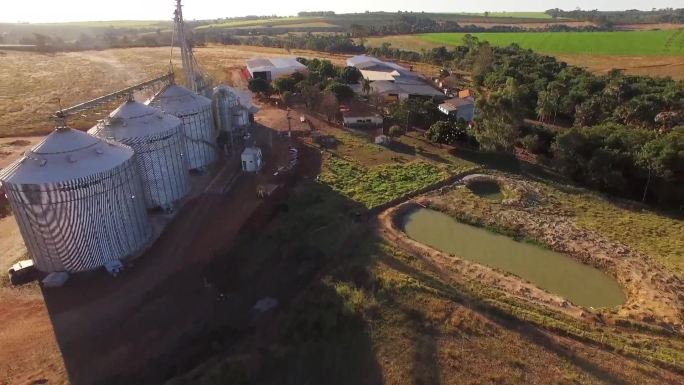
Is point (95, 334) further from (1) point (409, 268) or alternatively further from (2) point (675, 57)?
(2) point (675, 57)

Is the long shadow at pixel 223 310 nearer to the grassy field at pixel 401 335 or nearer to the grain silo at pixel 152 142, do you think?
the grassy field at pixel 401 335

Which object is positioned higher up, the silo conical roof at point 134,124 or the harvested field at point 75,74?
the silo conical roof at point 134,124

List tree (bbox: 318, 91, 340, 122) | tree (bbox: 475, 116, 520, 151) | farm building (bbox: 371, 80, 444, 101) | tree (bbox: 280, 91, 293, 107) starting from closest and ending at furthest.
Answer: tree (bbox: 475, 116, 520, 151), tree (bbox: 318, 91, 340, 122), tree (bbox: 280, 91, 293, 107), farm building (bbox: 371, 80, 444, 101)

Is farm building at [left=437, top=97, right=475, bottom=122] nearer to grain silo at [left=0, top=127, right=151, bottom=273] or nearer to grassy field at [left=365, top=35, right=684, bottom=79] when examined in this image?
grain silo at [left=0, top=127, right=151, bottom=273]

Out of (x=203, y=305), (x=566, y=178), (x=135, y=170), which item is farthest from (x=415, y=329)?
(x=566, y=178)

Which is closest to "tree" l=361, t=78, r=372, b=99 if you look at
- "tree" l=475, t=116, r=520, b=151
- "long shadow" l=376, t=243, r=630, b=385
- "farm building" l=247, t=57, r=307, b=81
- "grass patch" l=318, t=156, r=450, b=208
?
"farm building" l=247, t=57, r=307, b=81

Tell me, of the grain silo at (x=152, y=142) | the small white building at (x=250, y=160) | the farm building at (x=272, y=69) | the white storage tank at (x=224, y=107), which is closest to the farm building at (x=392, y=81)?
the farm building at (x=272, y=69)

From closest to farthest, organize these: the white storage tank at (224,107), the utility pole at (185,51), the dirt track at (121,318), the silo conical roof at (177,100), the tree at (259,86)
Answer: the dirt track at (121,318), the silo conical roof at (177,100), the utility pole at (185,51), the white storage tank at (224,107), the tree at (259,86)
